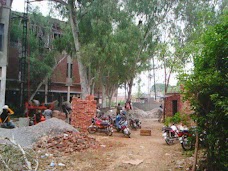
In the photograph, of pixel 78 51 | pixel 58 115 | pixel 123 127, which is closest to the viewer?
pixel 123 127

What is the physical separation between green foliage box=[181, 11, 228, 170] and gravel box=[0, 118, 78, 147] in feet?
A: 18.7

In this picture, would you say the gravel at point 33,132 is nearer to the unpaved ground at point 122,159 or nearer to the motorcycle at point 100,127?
the unpaved ground at point 122,159

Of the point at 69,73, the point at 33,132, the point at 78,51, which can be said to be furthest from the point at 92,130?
the point at 69,73

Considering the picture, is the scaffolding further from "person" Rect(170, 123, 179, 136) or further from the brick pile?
"person" Rect(170, 123, 179, 136)

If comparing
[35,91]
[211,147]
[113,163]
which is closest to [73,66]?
[35,91]

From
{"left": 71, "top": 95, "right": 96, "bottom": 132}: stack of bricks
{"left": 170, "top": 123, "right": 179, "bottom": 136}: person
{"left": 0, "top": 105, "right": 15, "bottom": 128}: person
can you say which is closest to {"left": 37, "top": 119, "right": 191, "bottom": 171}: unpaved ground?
{"left": 170, "top": 123, "right": 179, "bottom": 136}: person

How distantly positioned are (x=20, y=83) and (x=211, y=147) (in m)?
18.4

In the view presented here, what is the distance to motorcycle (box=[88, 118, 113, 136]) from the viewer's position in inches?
492

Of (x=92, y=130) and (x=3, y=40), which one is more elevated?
(x=3, y=40)

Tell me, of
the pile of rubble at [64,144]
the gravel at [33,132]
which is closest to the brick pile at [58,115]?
the gravel at [33,132]

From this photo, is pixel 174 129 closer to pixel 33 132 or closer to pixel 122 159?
pixel 122 159

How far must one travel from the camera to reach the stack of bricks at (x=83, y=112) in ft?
41.8

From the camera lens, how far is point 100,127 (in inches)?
495

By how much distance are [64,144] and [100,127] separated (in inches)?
161
